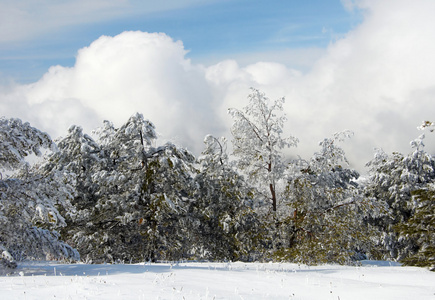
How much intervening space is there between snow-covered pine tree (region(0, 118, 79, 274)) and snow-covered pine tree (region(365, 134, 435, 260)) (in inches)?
823

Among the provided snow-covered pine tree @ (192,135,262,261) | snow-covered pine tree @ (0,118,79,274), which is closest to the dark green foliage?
snow-covered pine tree @ (192,135,262,261)

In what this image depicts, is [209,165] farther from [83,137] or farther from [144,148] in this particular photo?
[83,137]

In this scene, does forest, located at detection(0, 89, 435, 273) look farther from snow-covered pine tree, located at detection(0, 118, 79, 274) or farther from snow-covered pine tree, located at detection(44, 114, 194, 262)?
snow-covered pine tree, located at detection(0, 118, 79, 274)

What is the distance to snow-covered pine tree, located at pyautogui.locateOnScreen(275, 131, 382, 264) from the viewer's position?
16.5 m

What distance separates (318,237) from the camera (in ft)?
55.4

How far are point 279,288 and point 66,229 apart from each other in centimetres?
1462

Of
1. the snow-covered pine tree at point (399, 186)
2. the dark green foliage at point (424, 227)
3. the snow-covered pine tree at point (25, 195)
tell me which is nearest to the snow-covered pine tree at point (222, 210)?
the dark green foliage at point (424, 227)

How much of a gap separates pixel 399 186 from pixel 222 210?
13335 millimetres

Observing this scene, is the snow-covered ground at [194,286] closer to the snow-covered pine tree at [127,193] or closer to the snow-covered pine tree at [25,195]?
the snow-covered pine tree at [25,195]

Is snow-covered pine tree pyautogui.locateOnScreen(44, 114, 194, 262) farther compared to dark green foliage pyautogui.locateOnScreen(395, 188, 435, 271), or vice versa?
snow-covered pine tree pyautogui.locateOnScreen(44, 114, 194, 262)

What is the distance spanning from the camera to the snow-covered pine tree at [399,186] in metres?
26.1

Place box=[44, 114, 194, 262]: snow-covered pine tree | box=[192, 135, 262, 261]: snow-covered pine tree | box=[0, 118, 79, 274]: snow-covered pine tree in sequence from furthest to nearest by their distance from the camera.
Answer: box=[192, 135, 262, 261]: snow-covered pine tree
box=[44, 114, 194, 262]: snow-covered pine tree
box=[0, 118, 79, 274]: snow-covered pine tree

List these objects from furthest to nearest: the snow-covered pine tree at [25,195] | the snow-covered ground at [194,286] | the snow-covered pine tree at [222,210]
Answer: the snow-covered pine tree at [222,210]
the snow-covered pine tree at [25,195]
the snow-covered ground at [194,286]

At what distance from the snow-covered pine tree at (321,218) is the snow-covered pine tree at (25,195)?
9691mm
